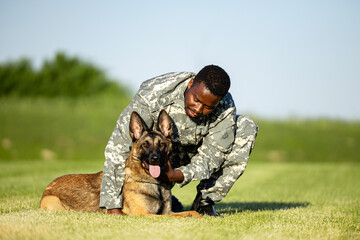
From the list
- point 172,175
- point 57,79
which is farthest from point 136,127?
point 57,79

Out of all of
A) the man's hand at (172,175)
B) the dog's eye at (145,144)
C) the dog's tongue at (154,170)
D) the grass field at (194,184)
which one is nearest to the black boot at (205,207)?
the grass field at (194,184)

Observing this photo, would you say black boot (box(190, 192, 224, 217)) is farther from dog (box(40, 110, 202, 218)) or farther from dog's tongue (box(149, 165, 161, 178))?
dog's tongue (box(149, 165, 161, 178))

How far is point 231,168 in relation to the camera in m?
6.21

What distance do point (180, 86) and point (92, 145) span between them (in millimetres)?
18476

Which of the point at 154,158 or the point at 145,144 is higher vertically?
the point at 145,144

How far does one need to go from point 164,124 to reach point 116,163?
32.5 inches

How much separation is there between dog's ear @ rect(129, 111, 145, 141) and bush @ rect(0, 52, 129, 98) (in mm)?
44183

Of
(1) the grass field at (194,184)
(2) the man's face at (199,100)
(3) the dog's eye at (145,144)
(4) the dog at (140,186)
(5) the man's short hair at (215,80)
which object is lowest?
(1) the grass field at (194,184)

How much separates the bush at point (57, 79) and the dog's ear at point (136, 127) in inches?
1739

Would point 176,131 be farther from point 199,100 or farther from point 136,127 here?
point 199,100

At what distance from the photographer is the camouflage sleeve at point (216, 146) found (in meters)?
5.80

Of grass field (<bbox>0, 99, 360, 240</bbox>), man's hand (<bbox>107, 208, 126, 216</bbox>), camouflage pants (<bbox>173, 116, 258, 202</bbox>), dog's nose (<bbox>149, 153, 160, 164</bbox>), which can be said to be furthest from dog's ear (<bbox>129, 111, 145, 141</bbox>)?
camouflage pants (<bbox>173, 116, 258, 202</bbox>)

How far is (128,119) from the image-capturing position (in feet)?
18.6

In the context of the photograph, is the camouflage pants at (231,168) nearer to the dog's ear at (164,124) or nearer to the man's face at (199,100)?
the man's face at (199,100)
